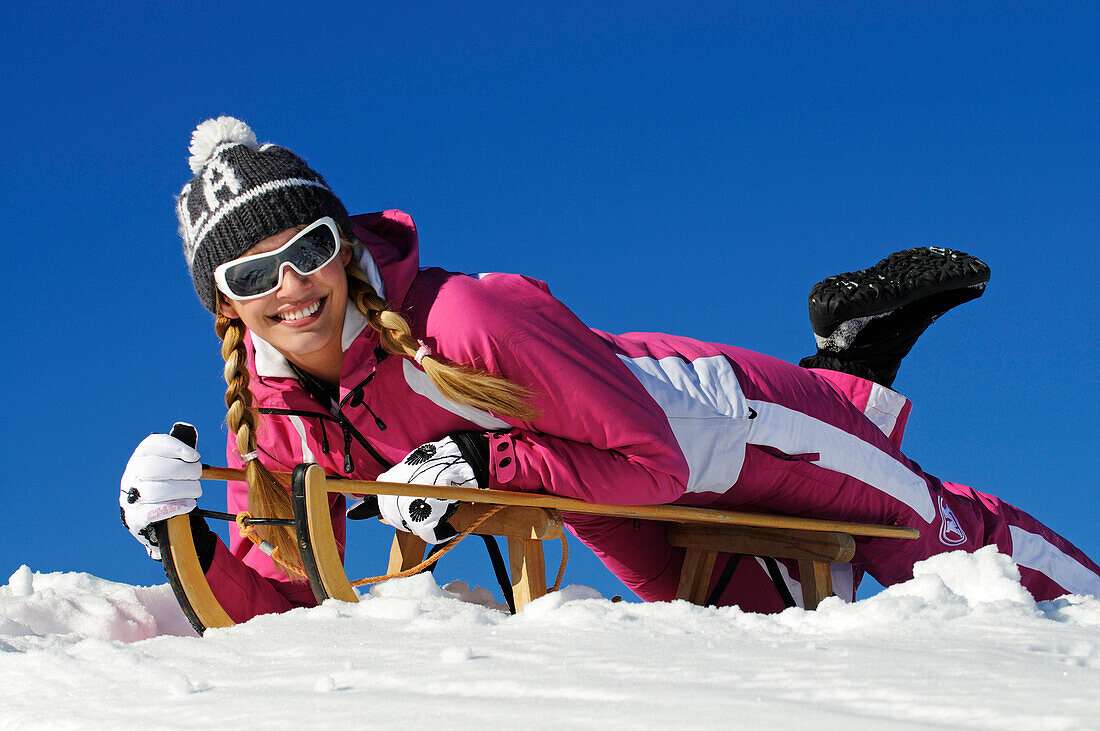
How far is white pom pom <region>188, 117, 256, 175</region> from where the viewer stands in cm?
237

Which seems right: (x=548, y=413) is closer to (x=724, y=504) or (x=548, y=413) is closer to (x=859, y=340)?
(x=724, y=504)

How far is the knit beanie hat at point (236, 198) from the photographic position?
7.39 feet

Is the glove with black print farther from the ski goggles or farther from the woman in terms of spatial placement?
the ski goggles

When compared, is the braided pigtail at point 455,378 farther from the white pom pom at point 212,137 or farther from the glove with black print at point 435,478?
the white pom pom at point 212,137

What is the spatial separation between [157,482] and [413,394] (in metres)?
0.60

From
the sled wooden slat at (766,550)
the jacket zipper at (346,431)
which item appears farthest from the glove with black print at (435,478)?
the sled wooden slat at (766,550)

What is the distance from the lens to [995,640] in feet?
A: 5.20

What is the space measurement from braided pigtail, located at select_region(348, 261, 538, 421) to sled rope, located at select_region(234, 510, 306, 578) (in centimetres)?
51

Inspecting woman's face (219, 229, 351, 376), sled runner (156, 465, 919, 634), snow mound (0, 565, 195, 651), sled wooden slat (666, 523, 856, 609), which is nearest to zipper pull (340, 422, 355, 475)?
sled runner (156, 465, 919, 634)

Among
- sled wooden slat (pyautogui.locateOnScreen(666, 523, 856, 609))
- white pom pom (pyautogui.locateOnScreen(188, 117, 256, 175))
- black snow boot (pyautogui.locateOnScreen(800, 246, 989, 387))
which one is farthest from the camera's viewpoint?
black snow boot (pyautogui.locateOnScreen(800, 246, 989, 387))

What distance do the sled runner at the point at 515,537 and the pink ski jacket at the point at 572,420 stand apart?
69 millimetres

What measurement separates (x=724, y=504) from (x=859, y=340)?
94 cm

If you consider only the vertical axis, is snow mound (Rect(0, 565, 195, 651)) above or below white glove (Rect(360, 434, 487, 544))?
below

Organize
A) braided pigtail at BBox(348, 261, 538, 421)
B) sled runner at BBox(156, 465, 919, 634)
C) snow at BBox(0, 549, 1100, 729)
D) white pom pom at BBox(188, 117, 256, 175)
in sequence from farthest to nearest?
white pom pom at BBox(188, 117, 256, 175) < braided pigtail at BBox(348, 261, 538, 421) < sled runner at BBox(156, 465, 919, 634) < snow at BBox(0, 549, 1100, 729)
